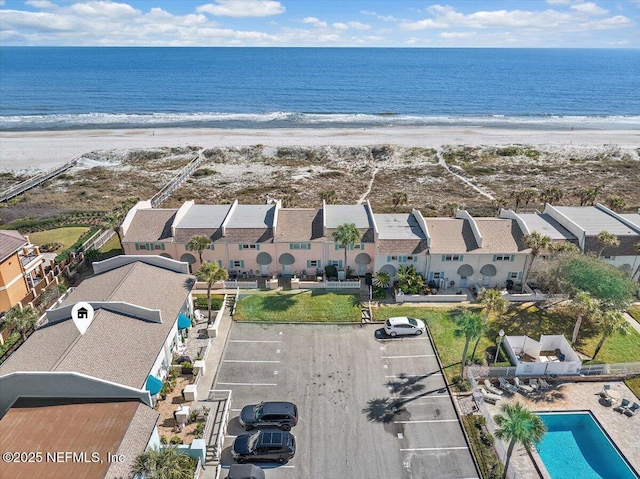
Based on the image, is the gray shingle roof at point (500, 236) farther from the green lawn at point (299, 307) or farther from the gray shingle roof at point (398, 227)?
the green lawn at point (299, 307)

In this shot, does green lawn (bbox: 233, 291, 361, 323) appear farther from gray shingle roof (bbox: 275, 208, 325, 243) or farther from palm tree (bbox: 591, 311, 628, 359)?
palm tree (bbox: 591, 311, 628, 359)

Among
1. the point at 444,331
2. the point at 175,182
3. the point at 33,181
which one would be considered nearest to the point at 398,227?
the point at 444,331

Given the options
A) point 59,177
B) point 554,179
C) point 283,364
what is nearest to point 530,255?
point 283,364

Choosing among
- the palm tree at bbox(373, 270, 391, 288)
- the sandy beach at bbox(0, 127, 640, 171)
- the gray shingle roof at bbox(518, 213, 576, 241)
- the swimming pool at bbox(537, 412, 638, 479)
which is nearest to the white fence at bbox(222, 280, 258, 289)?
the palm tree at bbox(373, 270, 391, 288)

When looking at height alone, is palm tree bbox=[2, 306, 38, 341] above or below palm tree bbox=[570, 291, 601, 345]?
below

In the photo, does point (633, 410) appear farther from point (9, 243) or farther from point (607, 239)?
point (9, 243)

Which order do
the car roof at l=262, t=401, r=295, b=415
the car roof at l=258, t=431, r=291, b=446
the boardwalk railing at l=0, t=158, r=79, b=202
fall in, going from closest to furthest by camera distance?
the car roof at l=258, t=431, r=291, b=446 → the car roof at l=262, t=401, r=295, b=415 → the boardwalk railing at l=0, t=158, r=79, b=202
